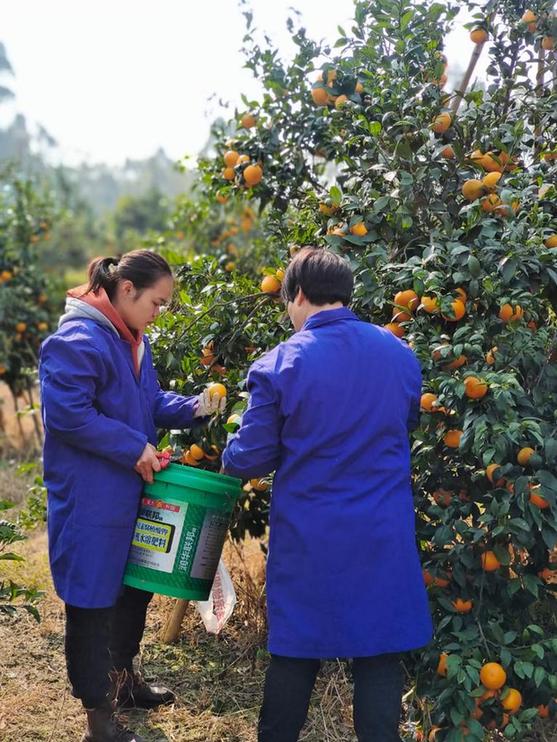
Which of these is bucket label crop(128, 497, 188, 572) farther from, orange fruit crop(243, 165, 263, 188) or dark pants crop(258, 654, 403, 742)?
orange fruit crop(243, 165, 263, 188)

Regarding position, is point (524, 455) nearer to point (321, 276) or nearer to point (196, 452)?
point (321, 276)

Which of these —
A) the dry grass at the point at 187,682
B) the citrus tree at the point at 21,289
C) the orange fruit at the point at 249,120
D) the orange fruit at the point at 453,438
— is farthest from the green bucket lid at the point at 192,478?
the citrus tree at the point at 21,289

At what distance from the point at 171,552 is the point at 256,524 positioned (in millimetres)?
792

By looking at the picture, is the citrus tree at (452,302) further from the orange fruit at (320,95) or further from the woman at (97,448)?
the woman at (97,448)

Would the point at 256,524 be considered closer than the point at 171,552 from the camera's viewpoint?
No

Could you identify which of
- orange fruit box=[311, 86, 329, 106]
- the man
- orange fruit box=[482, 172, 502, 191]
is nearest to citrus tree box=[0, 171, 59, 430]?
orange fruit box=[311, 86, 329, 106]

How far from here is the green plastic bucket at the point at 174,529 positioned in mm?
2320

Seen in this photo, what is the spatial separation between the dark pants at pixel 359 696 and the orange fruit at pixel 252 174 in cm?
185

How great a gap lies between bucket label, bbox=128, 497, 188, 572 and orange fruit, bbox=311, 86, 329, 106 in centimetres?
160

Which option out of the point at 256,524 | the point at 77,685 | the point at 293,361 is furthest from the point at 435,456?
the point at 77,685

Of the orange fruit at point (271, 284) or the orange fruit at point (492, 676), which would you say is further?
the orange fruit at point (271, 284)

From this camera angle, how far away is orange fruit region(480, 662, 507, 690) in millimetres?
2143

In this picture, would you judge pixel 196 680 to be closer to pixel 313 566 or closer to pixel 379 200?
pixel 313 566

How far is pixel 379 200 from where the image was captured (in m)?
2.51
